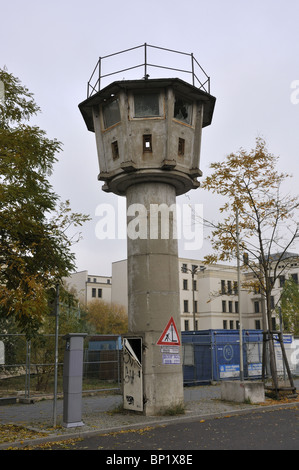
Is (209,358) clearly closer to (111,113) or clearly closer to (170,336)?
(170,336)

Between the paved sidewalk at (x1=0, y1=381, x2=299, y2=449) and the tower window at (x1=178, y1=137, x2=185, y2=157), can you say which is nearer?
the paved sidewalk at (x1=0, y1=381, x2=299, y2=449)

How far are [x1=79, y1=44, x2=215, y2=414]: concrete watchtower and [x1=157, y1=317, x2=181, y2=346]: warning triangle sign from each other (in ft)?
0.16

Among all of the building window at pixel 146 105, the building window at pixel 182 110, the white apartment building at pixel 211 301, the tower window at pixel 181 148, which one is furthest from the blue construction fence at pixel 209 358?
the white apartment building at pixel 211 301

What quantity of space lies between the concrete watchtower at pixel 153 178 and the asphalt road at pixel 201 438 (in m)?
2.20

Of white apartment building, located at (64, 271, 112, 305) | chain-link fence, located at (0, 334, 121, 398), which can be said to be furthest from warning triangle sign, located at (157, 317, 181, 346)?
white apartment building, located at (64, 271, 112, 305)

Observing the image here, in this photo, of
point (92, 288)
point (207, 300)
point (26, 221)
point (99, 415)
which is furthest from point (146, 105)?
point (92, 288)

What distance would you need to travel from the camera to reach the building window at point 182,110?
1652 cm

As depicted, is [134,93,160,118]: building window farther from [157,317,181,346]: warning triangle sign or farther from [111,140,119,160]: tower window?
[157,317,181,346]: warning triangle sign

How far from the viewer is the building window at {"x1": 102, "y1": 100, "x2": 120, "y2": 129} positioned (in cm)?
1653

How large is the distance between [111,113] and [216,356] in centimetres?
1590

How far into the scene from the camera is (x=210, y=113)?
18469 millimetres

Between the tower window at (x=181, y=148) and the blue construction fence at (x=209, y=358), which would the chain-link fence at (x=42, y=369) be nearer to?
the blue construction fence at (x=209, y=358)

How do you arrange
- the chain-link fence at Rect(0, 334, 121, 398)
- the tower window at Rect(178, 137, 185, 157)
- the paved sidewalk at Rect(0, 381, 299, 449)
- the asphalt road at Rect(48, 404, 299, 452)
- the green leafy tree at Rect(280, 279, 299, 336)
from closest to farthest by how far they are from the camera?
1. the asphalt road at Rect(48, 404, 299, 452)
2. the paved sidewalk at Rect(0, 381, 299, 449)
3. the tower window at Rect(178, 137, 185, 157)
4. the chain-link fence at Rect(0, 334, 121, 398)
5. the green leafy tree at Rect(280, 279, 299, 336)
